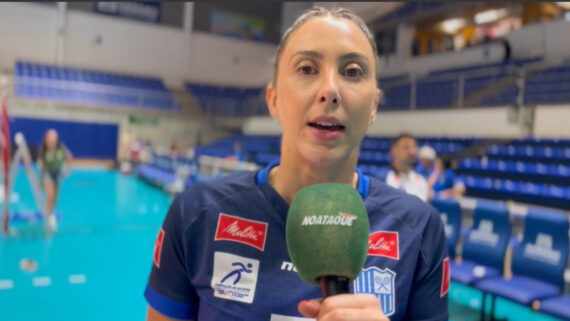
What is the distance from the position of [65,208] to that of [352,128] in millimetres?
8986

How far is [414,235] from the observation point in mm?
1167

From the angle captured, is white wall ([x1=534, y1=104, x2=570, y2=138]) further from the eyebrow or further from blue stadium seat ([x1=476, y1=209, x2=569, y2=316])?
the eyebrow

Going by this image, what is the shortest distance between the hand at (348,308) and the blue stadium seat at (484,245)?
11.4ft

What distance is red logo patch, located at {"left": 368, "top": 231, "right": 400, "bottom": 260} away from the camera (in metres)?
1.13

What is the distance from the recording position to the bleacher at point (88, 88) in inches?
680

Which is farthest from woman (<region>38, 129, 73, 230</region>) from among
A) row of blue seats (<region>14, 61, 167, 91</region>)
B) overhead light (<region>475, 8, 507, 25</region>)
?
overhead light (<region>475, 8, 507, 25</region>)

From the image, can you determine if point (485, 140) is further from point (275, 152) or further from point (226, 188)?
point (226, 188)

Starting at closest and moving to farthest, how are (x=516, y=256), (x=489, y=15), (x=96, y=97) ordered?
(x=516, y=256)
(x=489, y=15)
(x=96, y=97)

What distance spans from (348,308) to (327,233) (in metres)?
0.15

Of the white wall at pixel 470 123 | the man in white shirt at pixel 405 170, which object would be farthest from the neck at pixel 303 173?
the white wall at pixel 470 123

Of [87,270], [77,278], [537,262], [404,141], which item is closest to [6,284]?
[77,278]

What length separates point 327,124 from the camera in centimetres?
99

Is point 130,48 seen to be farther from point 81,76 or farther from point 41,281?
point 41,281

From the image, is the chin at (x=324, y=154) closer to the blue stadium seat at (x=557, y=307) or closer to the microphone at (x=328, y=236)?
the microphone at (x=328, y=236)
